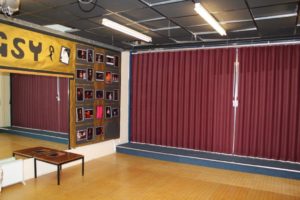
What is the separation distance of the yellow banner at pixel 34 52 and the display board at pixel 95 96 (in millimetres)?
347

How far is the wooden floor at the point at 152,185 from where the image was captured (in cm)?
402

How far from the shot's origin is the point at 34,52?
4.46 meters

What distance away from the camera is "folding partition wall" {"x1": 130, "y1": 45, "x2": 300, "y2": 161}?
5.42 metres

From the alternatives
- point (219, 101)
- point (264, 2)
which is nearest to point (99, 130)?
point (219, 101)

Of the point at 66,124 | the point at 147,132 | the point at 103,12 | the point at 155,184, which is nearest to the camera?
the point at 103,12

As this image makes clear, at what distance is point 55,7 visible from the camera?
12.2 ft

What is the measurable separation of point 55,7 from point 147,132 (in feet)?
14.0

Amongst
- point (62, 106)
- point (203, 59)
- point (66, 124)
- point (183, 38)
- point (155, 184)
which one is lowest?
point (155, 184)

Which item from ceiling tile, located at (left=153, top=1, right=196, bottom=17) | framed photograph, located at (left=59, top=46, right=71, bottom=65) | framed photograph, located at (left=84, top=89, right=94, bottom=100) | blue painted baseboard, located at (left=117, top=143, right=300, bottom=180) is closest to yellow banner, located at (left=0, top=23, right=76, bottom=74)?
framed photograph, located at (left=59, top=46, right=71, bottom=65)

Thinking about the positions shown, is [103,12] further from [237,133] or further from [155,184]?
[237,133]

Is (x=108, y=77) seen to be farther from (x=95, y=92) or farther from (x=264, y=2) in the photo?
(x=264, y=2)

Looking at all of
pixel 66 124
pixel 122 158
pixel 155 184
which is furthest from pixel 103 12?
pixel 122 158

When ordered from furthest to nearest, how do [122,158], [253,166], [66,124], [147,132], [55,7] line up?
[147,132]
[122,158]
[66,124]
[253,166]
[55,7]

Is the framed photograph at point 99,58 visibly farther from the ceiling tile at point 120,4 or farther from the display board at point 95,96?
the ceiling tile at point 120,4
